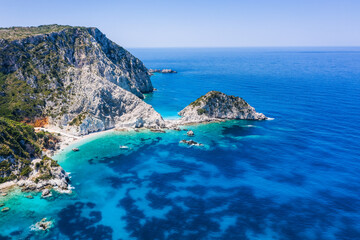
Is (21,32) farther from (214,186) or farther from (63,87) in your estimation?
(214,186)

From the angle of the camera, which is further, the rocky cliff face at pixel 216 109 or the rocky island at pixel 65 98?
the rocky cliff face at pixel 216 109

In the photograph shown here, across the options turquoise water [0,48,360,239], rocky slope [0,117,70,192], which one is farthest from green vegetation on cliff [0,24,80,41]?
turquoise water [0,48,360,239]

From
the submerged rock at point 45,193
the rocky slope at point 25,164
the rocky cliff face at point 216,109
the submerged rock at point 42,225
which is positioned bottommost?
the submerged rock at point 42,225

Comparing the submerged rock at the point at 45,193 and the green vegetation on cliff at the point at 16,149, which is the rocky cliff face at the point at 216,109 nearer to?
the green vegetation on cliff at the point at 16,149

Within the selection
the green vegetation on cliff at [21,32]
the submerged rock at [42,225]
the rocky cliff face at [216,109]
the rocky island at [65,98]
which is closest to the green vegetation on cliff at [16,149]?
the rocky island at [65,98]

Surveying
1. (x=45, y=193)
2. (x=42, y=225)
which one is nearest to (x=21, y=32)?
(x=45, y=193)

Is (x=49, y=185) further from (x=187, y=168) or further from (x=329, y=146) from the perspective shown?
(x=329, y=146)

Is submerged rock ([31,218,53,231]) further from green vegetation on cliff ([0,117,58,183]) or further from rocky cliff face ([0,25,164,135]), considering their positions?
rocky cliff face ([0,25,164,135])
